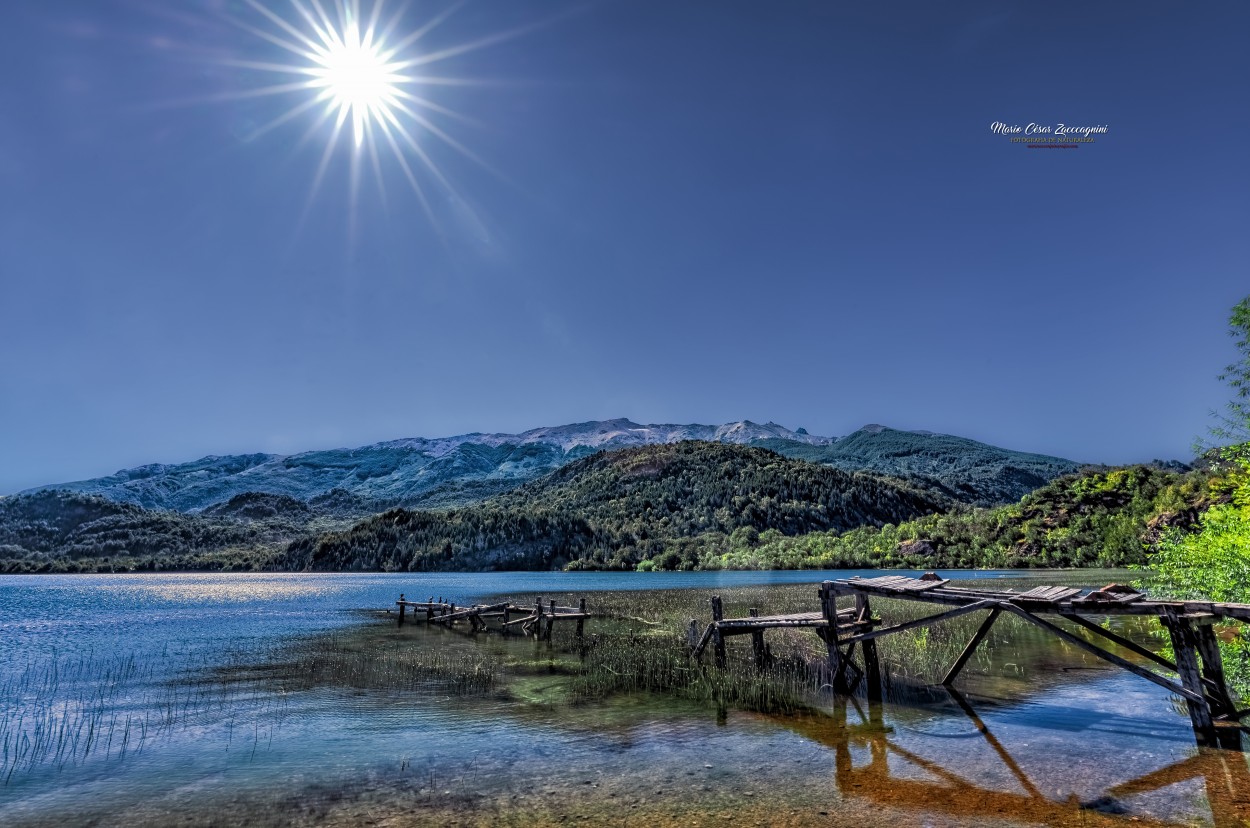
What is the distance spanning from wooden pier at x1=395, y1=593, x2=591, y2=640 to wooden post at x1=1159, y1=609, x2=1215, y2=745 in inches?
949

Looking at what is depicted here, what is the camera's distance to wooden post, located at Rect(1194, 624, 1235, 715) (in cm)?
1277

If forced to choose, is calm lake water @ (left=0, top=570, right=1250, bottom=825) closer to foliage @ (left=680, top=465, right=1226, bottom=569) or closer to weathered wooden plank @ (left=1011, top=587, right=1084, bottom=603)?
A: weathered wooden plank @ (left=1011, top=587, right=1084, bottom=603)

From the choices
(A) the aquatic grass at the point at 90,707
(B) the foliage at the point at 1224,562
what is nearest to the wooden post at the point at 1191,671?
(B) the foliage at the point at 1224,562

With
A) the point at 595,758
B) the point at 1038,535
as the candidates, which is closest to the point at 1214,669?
the point at 595,758

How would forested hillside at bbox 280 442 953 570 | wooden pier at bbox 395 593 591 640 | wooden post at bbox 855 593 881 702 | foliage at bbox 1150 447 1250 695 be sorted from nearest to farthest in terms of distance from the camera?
foliage at bbox 1150 447 1250 695
wooden post at bbox 855 593 881 702
wooden pier at bbox 395 593 591 640
forested hillside at bbox 280 442 953 570

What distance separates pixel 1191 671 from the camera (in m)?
12.5

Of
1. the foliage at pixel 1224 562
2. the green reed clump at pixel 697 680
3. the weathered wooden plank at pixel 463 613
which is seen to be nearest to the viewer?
the foliage at pixel 1224 562

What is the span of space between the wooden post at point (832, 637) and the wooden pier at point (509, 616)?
16318 millimetres

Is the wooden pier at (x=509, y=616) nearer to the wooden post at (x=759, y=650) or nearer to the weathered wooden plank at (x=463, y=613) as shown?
the weathered wooden plank at (x=463, y=613)

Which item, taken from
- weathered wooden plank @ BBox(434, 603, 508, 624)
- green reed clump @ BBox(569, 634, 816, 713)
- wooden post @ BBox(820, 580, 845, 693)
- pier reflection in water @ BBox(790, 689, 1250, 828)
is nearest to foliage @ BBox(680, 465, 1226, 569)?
green reed clump @ BBox(569, 634, 816, 713)

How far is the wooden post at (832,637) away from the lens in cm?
1798

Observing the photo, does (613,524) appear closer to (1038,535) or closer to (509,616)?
(1038,535)

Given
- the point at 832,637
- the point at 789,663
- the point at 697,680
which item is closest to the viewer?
the point at 832,637

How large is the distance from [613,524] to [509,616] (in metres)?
130
